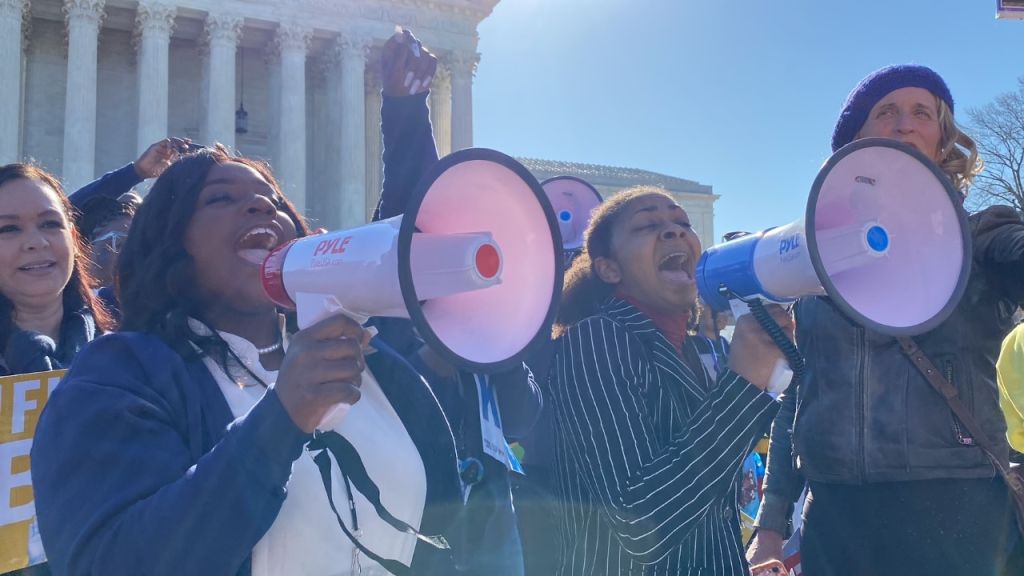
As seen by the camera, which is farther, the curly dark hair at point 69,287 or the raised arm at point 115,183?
the raised arm at point 115,183

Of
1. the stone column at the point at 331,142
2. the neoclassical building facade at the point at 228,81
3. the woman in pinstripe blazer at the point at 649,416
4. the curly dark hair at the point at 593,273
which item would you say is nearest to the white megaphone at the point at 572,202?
the curly dark hair at the point at 593,273

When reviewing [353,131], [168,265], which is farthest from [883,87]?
[353,131]

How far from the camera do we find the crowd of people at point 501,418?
5.10ft

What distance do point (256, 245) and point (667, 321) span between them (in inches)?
55.2

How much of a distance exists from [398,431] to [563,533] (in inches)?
33.8

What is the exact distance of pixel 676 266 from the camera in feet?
8.93

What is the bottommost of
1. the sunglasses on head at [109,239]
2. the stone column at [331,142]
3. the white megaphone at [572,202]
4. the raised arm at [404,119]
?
the sunglasses on head at [109,239]

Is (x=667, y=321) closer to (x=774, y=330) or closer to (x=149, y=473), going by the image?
(x=774, y=330)

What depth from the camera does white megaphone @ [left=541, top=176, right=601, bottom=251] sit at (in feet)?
21.6

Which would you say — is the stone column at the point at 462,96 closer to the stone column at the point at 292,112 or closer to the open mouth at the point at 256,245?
the stone column at the point at 292,112

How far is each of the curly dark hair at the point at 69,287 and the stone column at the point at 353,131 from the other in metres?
26.4

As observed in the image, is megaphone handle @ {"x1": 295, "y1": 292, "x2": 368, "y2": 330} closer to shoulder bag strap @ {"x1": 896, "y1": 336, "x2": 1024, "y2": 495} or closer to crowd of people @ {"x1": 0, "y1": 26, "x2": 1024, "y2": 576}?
crowd of people @ {"x1": 0, "y1": 26, "x2": 1024, "y2": 576}

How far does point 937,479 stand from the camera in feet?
7.81

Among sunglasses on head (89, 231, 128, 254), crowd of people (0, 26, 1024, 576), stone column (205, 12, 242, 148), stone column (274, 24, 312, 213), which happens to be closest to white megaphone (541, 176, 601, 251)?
sunglasses on head (89, 231, 128, 254)
